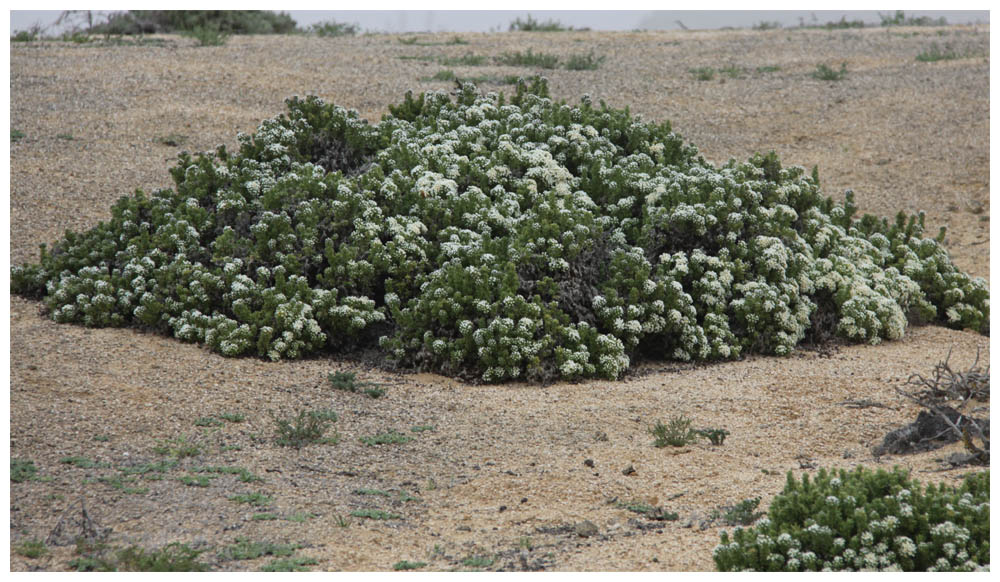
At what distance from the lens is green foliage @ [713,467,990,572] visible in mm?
3445

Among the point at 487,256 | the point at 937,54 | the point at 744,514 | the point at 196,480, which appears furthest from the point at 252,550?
the point at 937,54

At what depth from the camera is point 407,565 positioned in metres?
3.78

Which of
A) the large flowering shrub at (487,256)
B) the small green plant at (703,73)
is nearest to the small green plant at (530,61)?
the small green plant at (703,73)

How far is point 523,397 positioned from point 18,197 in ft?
19.5

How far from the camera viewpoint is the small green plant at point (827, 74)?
1477 cm

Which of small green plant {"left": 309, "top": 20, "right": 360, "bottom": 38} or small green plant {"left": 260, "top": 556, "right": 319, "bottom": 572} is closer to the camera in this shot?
small green plant {"left": 260, "top": 556, "right": 319, "bottom": 572}

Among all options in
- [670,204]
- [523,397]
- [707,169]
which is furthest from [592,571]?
[707,169]

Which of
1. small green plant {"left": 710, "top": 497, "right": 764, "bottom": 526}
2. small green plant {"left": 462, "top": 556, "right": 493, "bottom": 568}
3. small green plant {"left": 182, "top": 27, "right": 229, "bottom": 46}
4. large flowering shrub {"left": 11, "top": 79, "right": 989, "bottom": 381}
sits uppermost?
small green plant {"left": 182, "top": 27, "right": 229, "bottom": 46}

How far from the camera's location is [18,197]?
30.6ft

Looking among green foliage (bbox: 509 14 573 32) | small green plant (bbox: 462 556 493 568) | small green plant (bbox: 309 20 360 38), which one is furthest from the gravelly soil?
green foliage (bbox: 509 14 573 32)

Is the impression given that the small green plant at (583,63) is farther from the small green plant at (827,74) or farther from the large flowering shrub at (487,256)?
the large flowering shrub at (487,256)

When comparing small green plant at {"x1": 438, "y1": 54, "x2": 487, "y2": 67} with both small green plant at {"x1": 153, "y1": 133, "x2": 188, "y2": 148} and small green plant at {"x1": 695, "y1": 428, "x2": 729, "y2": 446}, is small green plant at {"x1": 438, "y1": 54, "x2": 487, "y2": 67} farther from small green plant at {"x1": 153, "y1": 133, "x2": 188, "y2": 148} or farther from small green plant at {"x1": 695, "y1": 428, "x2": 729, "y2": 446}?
small green plant at {"x1": 695, "y1": 428, "x2": 729, "y2": 446}

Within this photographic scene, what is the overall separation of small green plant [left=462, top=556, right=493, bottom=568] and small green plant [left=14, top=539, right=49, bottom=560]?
1572 millimetres

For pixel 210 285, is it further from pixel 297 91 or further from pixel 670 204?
pixel 297 91
